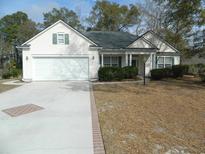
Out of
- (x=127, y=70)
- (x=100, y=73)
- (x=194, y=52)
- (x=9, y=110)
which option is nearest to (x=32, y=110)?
(x=9, y=110)

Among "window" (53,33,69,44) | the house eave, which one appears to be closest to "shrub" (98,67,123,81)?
the house eave

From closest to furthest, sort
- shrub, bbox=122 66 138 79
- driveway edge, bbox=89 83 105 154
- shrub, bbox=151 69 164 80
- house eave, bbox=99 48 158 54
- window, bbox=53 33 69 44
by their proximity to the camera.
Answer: driveway edge, bbox=89 83 105 154 < window, bbox=53 33 69 44 < shrub, bbox=122 66 138 79 < shrub, bbox=151 69 164 80 < house eave, bbox=99 48 158 54

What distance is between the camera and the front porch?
64.2 ft

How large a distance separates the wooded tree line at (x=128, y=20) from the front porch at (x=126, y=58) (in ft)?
12.4

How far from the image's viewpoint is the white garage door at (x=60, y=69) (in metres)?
17.8

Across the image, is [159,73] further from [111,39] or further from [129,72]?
[111,39]

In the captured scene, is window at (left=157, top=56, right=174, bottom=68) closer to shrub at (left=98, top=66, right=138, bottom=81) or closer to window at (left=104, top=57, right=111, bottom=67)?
shrub at (left=98, top=66, right=138, bottom=81)

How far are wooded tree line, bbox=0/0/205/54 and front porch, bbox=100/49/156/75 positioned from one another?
3779 millimetres

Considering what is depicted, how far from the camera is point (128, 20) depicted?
126 feet

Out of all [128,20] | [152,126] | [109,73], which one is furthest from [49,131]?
[128,20]

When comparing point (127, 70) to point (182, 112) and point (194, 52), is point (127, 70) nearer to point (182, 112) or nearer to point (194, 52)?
point (194, 52)

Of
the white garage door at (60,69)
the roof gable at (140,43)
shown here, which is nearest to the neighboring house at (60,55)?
the white garage door at (60,69)

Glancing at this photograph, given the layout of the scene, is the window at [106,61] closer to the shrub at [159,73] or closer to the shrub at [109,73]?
the shrub at [109,73]

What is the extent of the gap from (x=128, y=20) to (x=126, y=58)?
2114cm
